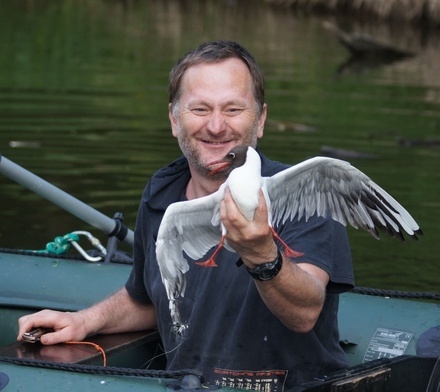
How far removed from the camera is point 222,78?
3.01 meters

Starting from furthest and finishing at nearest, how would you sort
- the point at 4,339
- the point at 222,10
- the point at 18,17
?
the point at 222,10 < the point at 18,17 < the point at 4,339

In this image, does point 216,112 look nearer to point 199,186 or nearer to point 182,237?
point 199,186

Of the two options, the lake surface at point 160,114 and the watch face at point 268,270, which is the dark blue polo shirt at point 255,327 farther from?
the lake surface at point 160,114

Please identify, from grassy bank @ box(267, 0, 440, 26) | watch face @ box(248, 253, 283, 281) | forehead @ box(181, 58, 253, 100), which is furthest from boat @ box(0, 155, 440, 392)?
grassy bank @ box(267, 0, 440, 26)

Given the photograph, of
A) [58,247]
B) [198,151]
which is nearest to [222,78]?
[198,151]

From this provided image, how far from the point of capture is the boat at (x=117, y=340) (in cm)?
290

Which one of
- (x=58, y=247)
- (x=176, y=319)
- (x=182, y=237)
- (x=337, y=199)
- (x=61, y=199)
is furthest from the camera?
(x=61, y=199)

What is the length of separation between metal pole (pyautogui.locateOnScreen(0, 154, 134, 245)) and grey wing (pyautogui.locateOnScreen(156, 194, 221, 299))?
5.81 ft

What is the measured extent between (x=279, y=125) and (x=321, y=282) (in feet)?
25.8

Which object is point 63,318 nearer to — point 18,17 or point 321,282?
point 321,282

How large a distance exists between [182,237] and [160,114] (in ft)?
27.9

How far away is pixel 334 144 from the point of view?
32.5 feet

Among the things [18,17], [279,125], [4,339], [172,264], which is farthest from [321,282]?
[18,17]

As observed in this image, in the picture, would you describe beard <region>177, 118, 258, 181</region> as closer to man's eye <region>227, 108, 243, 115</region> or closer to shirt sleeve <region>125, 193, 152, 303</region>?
man's eye <region>227, 108, 243, 115</region>
